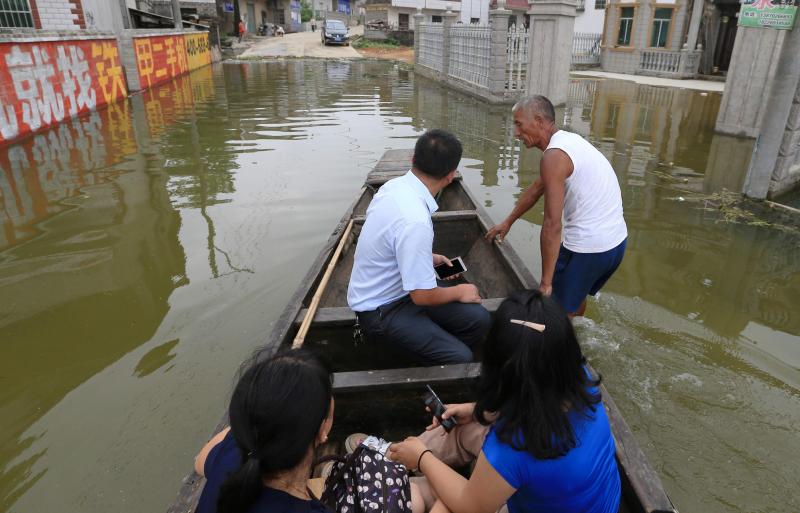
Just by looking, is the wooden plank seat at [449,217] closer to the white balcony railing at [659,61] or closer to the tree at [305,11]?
the white balcony railing at [659,61]

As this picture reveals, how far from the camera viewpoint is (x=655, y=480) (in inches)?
75.2

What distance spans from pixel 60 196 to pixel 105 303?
12.0ft

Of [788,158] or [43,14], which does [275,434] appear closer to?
[788,158]

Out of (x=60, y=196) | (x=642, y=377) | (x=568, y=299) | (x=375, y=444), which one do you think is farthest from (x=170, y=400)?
(x=60, y=196)

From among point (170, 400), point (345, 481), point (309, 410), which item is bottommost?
point (170, 400)

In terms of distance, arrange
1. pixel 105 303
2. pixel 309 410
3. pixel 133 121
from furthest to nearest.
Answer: pixel 133 121 → pixel 105 303 → pixel 309 410

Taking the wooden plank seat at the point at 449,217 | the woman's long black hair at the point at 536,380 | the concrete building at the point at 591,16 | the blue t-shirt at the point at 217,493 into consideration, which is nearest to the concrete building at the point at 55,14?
the wooden plank seat at the point at 449,217

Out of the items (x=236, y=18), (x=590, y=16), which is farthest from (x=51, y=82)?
(x=236, y=18)

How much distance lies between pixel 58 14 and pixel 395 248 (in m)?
17.2

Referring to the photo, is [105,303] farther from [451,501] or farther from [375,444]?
[451,501]

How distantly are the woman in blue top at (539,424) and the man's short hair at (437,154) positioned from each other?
3.76 ft

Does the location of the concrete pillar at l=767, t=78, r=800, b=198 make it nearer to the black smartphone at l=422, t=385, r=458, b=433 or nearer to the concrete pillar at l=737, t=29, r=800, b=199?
the concrete pillar at l=737, t=29, r=800, b=199

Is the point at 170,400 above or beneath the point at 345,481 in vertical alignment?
beneath

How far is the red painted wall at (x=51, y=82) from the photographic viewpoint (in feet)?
31.7
